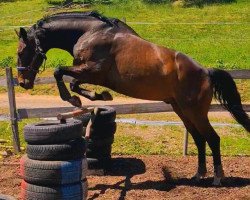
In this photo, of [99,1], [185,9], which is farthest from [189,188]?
[99,1]

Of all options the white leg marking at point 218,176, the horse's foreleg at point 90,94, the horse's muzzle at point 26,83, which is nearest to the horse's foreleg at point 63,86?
the horse's foreleg at point 90,94

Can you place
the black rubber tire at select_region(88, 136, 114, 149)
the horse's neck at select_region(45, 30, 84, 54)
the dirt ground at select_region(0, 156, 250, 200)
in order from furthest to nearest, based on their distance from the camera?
the black rubber tire at select_region(88, 136, 114, 149) < the horse's neck at select_region(45, 30, 84, 54) < the dirt ground at select_region(0, 156, 250, 200)

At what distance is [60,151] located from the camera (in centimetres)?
677

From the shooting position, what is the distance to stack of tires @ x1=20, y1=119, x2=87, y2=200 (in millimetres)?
6734

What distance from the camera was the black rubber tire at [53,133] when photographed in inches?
267

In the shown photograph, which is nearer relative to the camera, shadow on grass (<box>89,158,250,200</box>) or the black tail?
shadow on grass (<box>89,158,250,200</box>)

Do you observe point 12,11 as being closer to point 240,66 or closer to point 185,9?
point 185,9

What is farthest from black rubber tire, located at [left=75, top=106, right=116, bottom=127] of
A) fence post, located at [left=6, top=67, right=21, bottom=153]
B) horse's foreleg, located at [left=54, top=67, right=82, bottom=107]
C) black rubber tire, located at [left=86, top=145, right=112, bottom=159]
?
fence post, located at [left=6, top=67, right=21, bottom=153]

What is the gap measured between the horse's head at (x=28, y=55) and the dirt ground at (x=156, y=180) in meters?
1.69

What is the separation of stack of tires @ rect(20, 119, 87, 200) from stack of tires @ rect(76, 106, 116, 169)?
1.55m

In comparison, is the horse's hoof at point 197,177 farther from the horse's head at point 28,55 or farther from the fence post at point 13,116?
the fence post at point 13,116

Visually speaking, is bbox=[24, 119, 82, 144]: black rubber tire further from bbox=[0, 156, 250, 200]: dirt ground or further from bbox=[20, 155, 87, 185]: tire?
bbox=[0, 156, 250, 200]: dirt ground

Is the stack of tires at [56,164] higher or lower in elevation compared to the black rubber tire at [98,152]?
higher

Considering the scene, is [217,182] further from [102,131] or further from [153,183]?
[102,131]
